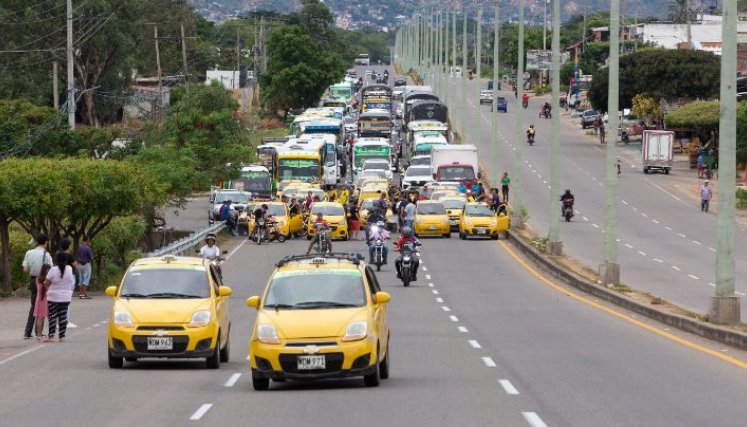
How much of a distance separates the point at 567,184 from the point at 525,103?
67.3 metres

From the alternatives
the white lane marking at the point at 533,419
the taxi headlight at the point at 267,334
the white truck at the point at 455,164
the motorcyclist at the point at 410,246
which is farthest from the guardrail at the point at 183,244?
the white lane marking at the point at 533,419

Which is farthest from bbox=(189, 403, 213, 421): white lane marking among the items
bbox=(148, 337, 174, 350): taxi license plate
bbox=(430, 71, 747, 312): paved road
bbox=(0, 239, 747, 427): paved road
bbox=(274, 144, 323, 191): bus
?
bbox=(274, 144, 323, 191): bus

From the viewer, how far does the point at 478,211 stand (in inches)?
2323

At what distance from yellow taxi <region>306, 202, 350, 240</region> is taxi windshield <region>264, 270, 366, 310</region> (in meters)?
37.4

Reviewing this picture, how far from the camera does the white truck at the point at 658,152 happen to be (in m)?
88.7

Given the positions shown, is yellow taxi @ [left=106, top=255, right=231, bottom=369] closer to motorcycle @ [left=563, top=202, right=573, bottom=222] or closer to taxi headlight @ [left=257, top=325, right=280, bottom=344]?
taxi headlight @ [left=257, top=325, right=280, bottom=344]

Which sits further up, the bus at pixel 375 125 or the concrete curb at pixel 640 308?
the bus at pixel 375 125

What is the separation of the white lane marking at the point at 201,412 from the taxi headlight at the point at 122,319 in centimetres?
422

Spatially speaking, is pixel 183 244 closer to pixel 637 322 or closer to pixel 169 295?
pixel 637 322

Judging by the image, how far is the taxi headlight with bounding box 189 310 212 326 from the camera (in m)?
21.0

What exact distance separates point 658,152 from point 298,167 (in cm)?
2522

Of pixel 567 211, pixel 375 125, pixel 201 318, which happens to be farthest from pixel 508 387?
pixel 375 125

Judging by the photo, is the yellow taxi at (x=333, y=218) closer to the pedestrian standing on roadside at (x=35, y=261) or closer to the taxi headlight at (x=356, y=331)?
the pedestrian standing on roadside at (x=35, y=261)

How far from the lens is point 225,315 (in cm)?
2228
